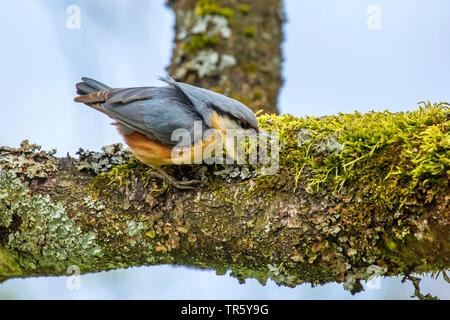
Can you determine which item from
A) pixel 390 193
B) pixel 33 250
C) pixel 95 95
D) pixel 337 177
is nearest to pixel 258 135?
pixel 337 177

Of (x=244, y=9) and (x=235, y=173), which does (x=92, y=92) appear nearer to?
(x=235, y=173)

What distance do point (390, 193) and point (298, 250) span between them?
0.43m

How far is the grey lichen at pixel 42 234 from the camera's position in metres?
2.00

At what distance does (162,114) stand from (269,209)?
0.79 meters

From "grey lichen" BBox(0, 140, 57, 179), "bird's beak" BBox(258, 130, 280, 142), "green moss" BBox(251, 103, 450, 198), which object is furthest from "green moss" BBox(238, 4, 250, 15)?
"grey lichen" BBox(0, 140, 57, 179)

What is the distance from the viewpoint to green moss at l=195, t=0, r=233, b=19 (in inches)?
137

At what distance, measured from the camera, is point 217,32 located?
11.3 feet

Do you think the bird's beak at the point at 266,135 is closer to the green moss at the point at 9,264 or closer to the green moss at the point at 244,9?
the green moss at the point at 9,264

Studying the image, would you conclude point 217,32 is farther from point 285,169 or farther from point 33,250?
point 33,250

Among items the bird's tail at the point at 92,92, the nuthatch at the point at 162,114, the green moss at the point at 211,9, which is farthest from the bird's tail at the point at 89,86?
the green moss at the point at 211,9

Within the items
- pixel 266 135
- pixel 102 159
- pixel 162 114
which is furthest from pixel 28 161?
pixel 266 135

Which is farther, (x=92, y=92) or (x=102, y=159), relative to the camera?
(x=92, y=92)

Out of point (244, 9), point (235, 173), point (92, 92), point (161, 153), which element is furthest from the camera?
point (244, 9)

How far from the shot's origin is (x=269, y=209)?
1.79m
